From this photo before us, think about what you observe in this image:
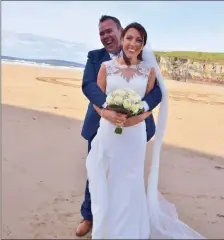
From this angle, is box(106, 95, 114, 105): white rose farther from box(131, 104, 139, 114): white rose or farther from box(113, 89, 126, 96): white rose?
box(131, 104, 139, 114): white rose

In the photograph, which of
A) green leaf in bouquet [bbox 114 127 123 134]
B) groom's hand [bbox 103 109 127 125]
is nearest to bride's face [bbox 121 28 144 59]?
groom's hand [bbox 103 109 127 125]

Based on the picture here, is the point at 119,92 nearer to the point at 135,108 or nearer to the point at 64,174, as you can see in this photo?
the point at 135,108

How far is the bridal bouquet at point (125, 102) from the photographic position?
130 inches

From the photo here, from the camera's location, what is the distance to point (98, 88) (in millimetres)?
3600

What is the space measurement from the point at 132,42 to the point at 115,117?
2.17ft

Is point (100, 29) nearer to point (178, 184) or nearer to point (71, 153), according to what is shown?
point (178, 184)

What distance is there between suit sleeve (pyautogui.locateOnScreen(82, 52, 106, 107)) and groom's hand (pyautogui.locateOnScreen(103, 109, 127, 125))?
120 mm

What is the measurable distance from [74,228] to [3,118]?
6.01 m

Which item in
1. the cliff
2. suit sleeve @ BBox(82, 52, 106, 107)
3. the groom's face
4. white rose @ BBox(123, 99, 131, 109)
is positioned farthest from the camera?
the cliff

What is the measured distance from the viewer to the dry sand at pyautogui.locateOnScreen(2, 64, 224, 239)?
439 cm

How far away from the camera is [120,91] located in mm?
3365

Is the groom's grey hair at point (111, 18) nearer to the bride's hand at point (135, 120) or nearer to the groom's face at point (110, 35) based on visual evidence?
the groom's face at point (110, 35)

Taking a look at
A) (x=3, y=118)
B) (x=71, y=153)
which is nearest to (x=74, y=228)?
(x=71, y=153)

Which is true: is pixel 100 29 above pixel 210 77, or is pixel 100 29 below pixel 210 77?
above
